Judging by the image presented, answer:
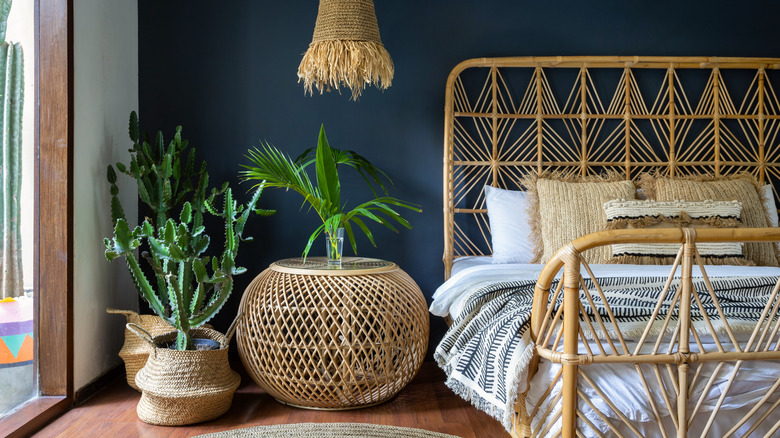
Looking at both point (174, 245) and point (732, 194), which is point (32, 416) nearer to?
point (174, 245)

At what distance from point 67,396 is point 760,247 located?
3.12 meters

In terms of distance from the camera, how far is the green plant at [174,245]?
2.42 meters

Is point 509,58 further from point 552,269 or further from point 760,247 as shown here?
point 552,269

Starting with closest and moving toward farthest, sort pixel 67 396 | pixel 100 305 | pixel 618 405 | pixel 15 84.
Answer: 1. pixel 618 405
2. pixel 15 84
3. pixel 67 396
4. pixel 100 305

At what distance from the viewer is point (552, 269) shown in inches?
59.9

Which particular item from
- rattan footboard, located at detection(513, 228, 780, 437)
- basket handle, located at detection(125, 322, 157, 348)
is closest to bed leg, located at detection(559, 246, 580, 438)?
rattan footboard, located at detection(513, 228, 780, 437)

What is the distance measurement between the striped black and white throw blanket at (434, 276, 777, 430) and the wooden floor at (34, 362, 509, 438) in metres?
0.35

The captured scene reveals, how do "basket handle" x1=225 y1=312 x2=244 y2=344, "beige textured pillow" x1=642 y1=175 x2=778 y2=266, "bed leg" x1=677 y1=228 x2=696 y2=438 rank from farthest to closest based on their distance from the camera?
"beige textured pillow" x1=642 y1=175 x2=778 y2=266, "basket handle" x1=225 y1=312 x2=244 y2=344, "bed leg" x1=677 y1=228 x2=696 y2=438

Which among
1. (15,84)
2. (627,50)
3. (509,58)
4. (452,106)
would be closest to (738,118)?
(627,50)

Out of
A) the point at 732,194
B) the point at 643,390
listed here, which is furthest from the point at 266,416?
the point at 732,194

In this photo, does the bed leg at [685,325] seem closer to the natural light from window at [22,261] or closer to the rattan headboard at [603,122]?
the rattan headboard at [603,122]

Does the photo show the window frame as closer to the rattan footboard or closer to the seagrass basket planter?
the seagrass basket planter

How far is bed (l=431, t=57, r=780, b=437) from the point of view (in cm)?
149

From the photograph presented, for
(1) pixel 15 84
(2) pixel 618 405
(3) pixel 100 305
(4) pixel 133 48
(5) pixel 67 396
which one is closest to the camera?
(2) pixel 618 405
